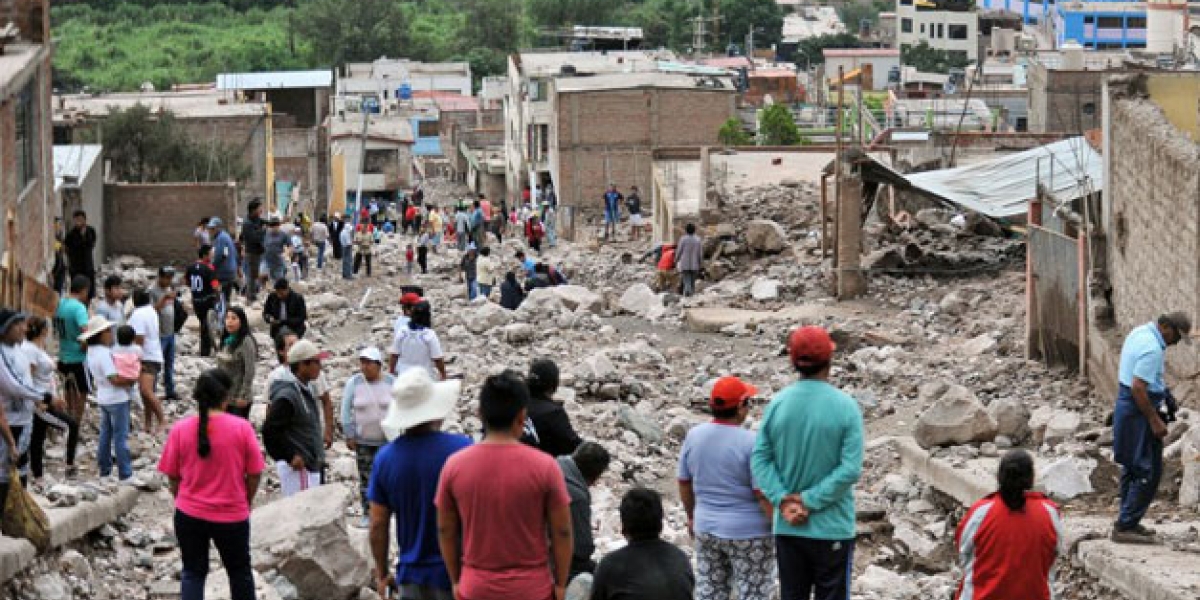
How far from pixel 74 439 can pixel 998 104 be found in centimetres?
5994

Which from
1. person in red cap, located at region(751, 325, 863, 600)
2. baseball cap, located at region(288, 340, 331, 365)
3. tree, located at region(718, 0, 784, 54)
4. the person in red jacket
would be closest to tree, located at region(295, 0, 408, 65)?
tree, located at region(718, 0, 784, 54)

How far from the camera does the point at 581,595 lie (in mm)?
8312

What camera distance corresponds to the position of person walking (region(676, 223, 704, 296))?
1019 inches

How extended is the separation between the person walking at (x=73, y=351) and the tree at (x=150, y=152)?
962 inches

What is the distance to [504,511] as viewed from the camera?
22.4 feet

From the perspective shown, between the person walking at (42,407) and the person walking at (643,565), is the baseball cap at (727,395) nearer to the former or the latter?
the person walking at (643,565)

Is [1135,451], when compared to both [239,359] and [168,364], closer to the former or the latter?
[239,359]

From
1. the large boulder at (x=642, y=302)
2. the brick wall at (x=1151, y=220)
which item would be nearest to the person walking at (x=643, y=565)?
the brick wall at (x=1151, y=220)

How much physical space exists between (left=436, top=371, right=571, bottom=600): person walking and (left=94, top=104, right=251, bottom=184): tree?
104ft

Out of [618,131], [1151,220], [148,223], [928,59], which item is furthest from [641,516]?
[928,59]

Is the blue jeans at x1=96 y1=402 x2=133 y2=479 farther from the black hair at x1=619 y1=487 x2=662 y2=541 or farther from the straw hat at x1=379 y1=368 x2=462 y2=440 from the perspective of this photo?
the black hair at x1=619 y1=487 x2=662 y2=541

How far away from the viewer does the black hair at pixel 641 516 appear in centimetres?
742

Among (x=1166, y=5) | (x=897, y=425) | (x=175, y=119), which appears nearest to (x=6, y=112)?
(x=897, y=425)

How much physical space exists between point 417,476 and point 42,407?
5.33 m
